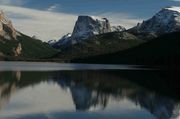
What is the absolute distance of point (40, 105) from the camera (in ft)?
172

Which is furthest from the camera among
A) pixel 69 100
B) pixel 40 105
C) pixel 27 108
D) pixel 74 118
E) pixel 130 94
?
pixel 130 94

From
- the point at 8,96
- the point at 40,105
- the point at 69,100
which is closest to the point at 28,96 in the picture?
the point at 8,96

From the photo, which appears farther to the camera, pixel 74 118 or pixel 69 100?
pixel 69 100

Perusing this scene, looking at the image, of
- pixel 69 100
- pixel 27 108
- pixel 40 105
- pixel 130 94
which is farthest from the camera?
pixel 130 94

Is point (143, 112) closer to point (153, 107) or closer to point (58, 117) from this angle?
point (153, 107)

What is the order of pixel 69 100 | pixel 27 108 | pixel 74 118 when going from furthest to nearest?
pixel 69 100 < pixel 27 108 < pixel 74 118

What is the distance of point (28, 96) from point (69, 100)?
7593mm

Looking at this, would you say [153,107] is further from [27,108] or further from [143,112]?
[27,108]

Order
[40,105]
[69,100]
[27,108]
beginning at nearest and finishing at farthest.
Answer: [27,108], [40,105], [69,100]

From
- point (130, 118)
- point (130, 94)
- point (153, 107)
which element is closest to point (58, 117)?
point (130, 118)

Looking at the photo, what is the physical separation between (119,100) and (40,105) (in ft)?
50.5

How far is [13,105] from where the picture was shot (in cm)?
5150

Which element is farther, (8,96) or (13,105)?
(8,96)

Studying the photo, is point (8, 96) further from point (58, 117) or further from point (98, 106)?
point (58, 117)
